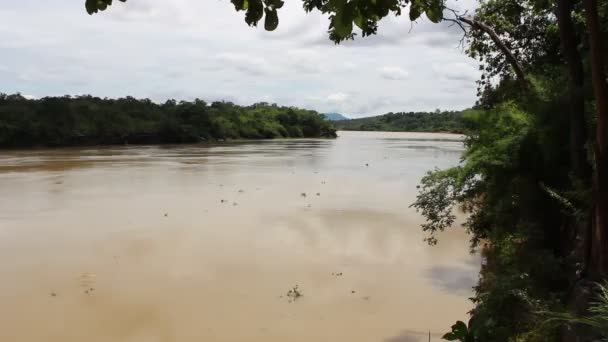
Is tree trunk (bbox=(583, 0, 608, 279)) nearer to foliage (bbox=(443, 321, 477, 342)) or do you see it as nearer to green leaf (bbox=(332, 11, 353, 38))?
foliage (bbox=(443, 321, 477, 342))

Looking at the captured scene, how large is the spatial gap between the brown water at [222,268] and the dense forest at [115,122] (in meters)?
27.0

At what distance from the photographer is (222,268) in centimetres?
805

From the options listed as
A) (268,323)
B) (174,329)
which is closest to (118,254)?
(174,329)

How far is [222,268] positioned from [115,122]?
41385 mm

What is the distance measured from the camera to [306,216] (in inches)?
485

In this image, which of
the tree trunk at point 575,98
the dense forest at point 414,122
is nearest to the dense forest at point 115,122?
the tree trunk at point 575,98

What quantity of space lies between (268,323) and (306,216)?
253 inches

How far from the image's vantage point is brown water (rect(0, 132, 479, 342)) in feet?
19.3

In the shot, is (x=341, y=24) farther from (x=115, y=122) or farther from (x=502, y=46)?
(x=115, y=122)

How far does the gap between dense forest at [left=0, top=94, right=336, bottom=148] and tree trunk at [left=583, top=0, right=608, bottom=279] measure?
138ft

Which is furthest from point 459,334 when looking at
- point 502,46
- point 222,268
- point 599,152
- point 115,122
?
point 115,122

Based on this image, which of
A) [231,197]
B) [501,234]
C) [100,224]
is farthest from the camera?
[231,197]

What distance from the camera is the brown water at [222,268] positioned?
5879 millimetres

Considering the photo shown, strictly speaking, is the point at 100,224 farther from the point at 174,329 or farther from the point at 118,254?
the point at 174,329
